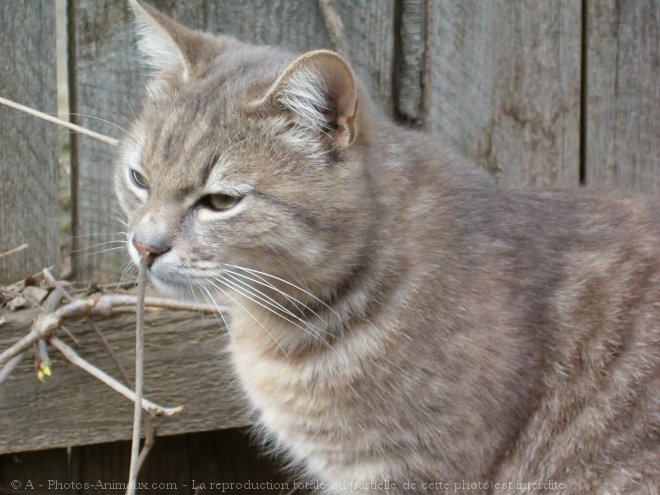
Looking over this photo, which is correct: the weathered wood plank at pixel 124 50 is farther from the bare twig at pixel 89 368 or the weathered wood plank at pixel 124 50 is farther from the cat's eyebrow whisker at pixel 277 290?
the cat's eyebrow whisker at pixel 277 290

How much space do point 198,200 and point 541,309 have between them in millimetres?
993

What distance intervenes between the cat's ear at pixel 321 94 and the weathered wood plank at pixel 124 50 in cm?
72

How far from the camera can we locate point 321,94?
253 cm

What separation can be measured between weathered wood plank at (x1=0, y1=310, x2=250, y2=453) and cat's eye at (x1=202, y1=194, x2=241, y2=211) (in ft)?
2.47

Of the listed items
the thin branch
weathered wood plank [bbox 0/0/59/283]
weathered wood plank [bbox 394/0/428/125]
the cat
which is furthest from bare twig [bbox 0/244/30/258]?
weathered wood plank [bbox 394/0/428/125]

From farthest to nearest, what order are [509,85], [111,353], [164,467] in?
[164,467] < [509,85] < [111,353]

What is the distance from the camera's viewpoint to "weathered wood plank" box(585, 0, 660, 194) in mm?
3385

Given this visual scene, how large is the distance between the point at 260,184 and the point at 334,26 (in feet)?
2.82

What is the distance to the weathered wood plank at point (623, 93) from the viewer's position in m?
3.38

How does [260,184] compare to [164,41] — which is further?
[164,41]

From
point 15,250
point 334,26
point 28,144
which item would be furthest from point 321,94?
point 15,250

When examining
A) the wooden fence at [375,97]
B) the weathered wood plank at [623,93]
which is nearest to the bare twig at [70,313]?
the wooden fence at [375,97]

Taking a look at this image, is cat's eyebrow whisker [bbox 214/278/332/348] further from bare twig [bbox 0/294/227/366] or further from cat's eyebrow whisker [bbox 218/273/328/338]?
bare twig [bbox 0/294/227/366]

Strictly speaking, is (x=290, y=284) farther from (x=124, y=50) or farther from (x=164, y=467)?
(x=164, y=467)
